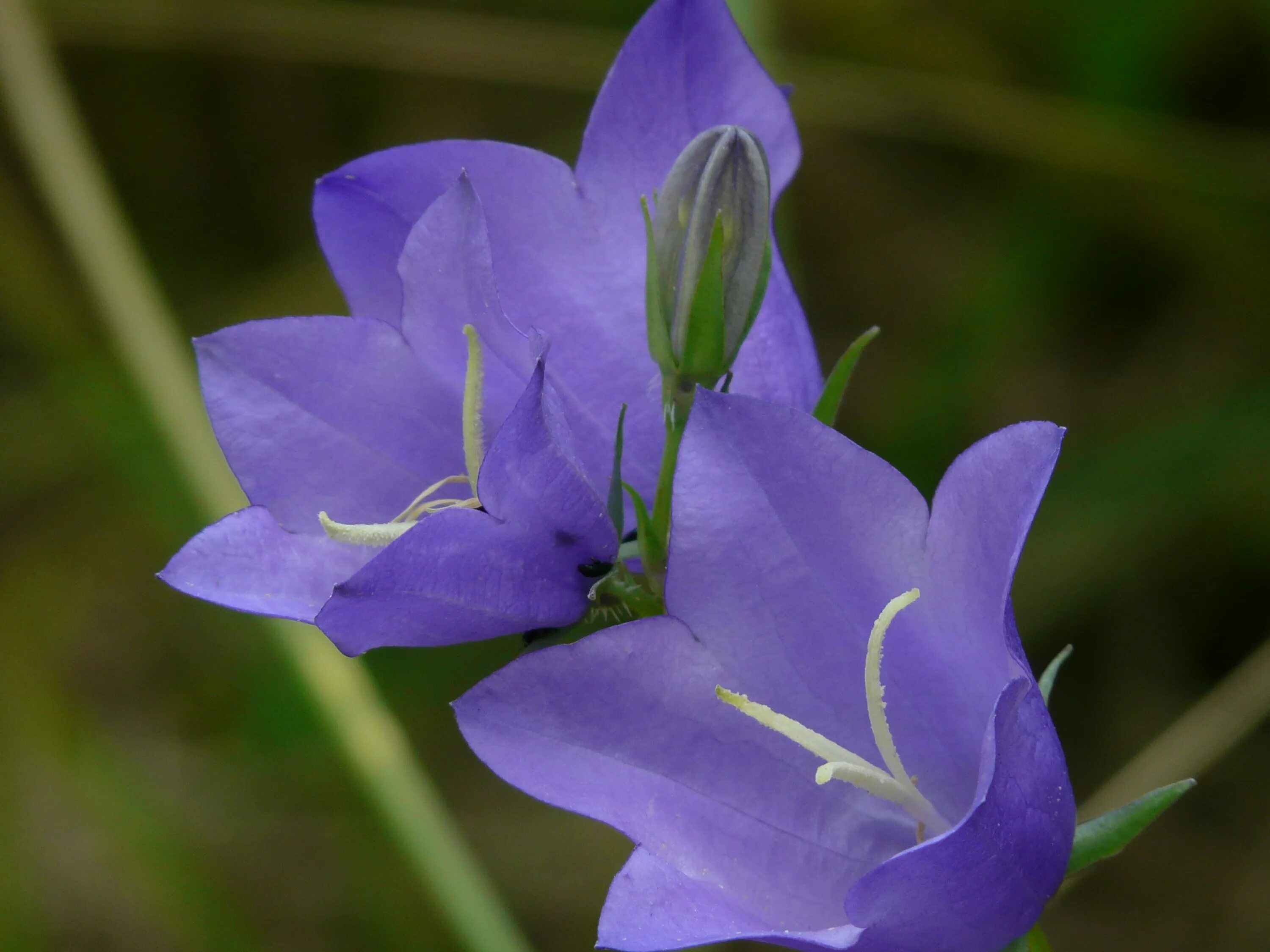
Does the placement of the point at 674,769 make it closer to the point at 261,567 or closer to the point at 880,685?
the point at 880,685

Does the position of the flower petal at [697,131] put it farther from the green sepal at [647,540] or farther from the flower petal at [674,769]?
the flower petal at [674,769]

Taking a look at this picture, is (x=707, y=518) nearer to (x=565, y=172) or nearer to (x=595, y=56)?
(x=565, y=172)

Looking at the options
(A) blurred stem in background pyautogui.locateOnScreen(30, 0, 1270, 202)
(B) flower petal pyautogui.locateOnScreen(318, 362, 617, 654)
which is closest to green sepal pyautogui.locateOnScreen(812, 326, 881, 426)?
(B) flower petal pyautogui.locateOnScreen(318, 362, 617, 654)

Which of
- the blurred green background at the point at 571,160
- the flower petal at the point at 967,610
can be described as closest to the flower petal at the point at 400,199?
the flower petal at the point at 967,610

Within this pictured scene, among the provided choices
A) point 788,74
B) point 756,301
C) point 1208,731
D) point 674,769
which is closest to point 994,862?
point 674,769

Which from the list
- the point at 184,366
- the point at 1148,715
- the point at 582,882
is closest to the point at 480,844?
the point at 582,882

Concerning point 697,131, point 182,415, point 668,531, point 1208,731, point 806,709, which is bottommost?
point 1208,731
